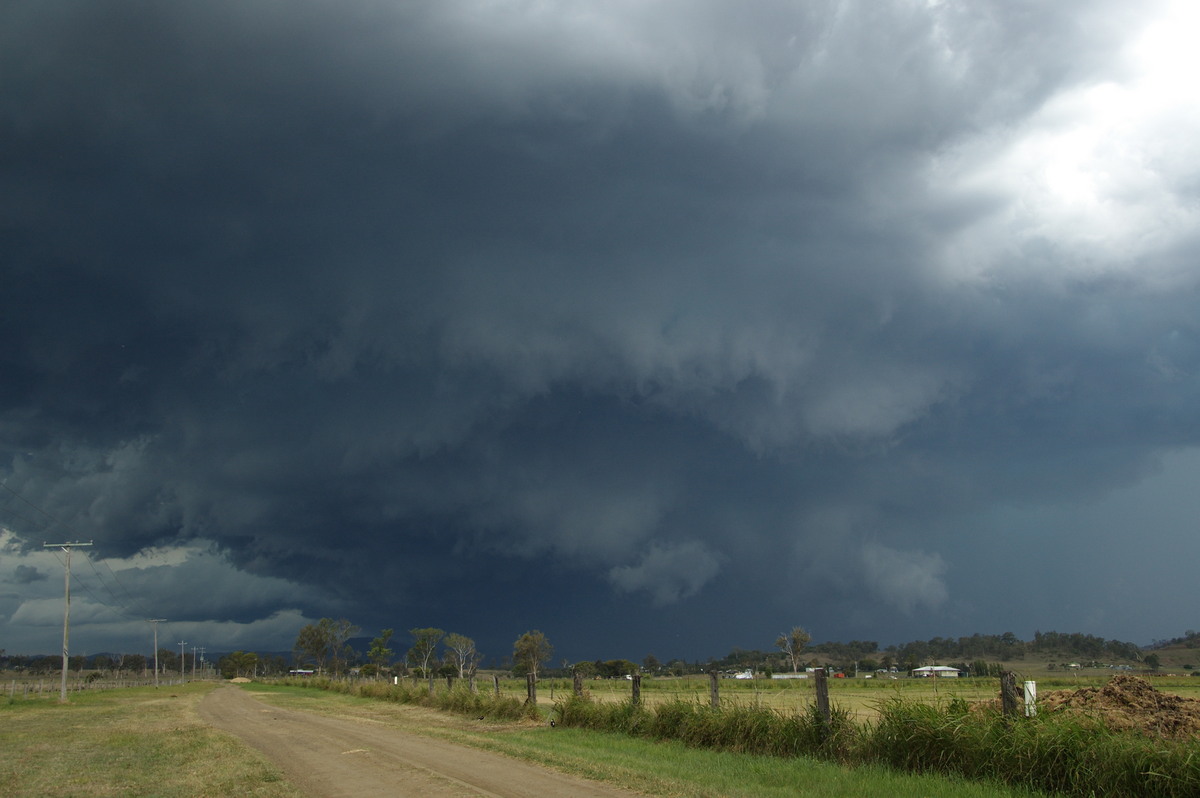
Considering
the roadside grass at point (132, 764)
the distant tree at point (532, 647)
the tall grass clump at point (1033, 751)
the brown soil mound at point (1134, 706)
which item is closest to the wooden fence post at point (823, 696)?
the tall grass clump at point (1033, 751)

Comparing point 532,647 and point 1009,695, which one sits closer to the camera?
point 1009,695

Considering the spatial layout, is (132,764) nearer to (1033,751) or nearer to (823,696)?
(823,696)

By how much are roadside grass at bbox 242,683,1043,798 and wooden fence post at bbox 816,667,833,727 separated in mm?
1202

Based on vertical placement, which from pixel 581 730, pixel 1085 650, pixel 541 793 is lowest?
pixel 1085 650

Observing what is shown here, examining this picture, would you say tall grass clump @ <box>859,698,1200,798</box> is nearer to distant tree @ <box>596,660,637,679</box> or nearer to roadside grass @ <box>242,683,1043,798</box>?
roadside grass @ <box>242,683,1043,798</box>

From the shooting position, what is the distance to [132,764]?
18656mm

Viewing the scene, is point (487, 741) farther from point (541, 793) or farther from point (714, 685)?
point (541, 793)

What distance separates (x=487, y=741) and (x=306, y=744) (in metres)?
5.46

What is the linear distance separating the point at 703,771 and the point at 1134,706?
35.8ft

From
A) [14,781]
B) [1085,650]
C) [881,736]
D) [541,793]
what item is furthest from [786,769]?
[1085,650]

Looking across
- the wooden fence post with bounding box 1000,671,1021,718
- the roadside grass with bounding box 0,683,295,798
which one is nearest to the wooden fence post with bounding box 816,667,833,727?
the wooden fence post with bounding box 1000,671,1021,718

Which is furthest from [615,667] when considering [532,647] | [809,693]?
[809,693]

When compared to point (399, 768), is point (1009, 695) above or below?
above

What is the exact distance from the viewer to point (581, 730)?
24.7 metres
